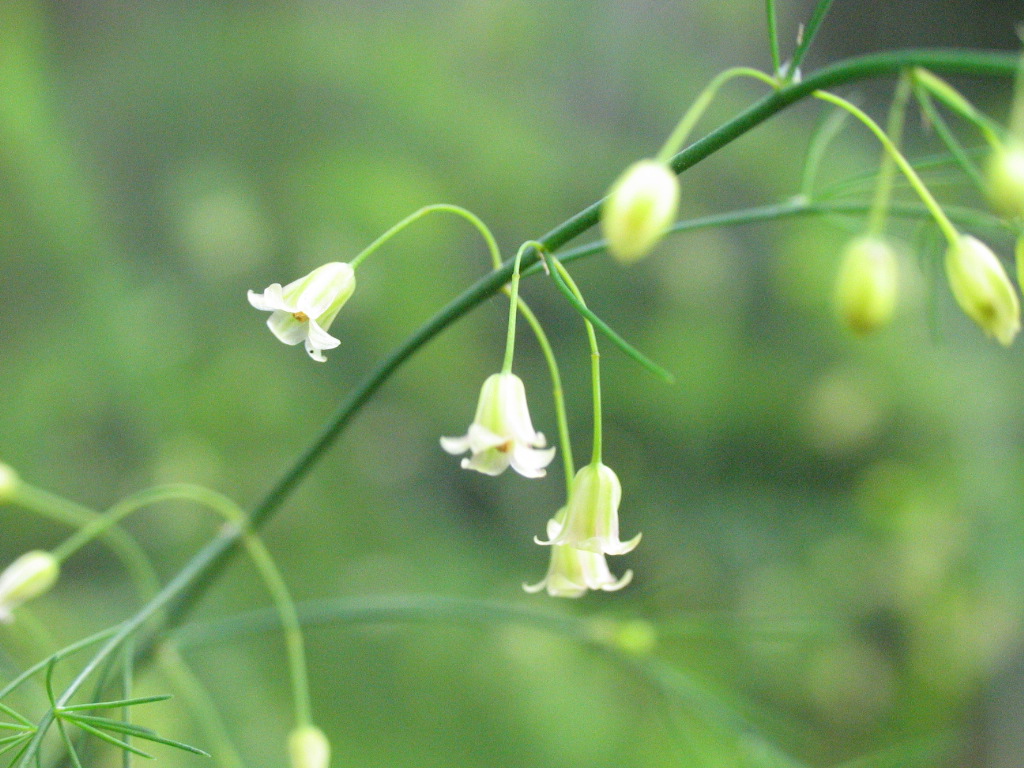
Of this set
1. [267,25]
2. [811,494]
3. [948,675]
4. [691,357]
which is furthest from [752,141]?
[948,675]

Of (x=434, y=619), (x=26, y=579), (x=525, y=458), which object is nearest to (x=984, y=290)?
(x=525, y=458)

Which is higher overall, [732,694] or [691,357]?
[691,357]

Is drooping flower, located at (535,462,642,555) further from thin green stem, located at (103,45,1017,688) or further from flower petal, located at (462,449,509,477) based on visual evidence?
thin green stem, located at (103,45,1017,688)

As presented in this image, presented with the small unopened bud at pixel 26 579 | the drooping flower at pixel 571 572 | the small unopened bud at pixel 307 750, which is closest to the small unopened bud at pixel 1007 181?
the drooping flower at pixel 571 572

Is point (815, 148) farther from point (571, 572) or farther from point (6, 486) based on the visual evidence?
point (6, 486)

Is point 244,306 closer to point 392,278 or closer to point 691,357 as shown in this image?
point 392,278

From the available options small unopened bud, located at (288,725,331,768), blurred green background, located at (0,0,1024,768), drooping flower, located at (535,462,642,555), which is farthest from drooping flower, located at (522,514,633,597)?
blurred green background, located at (0,0,1024,768)
